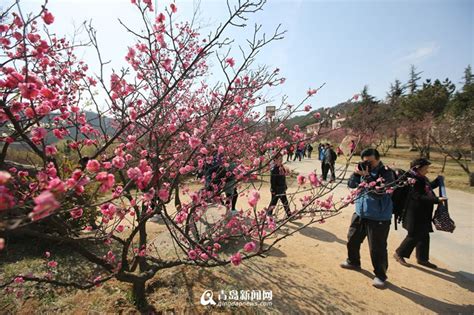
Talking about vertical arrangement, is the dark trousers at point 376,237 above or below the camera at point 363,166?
below

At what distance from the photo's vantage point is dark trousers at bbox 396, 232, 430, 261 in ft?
13.0

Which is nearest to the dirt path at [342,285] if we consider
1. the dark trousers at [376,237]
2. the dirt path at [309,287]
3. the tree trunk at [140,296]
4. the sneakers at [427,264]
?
the dirt path at [309,287]

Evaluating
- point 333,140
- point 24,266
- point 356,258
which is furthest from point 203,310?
point 333,140

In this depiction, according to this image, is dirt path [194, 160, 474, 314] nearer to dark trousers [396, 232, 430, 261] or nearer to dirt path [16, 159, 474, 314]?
dirt path [16, 159, 474, 314]

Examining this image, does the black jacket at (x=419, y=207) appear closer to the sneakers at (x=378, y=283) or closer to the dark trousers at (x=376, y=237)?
the dark trousers at (x=376, y=237)

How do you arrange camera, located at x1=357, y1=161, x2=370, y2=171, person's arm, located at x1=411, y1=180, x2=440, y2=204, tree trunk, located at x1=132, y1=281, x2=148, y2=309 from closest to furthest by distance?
1. tree trunk, located at x1=132, y1=281, x2=148, y2=309
2. camera, located at x1=357, y1=161, x2=370, y2=171
3. person's arm, located at x1=411, y1=180, x2=440, y2=204

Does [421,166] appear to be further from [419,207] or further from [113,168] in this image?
[113,168]

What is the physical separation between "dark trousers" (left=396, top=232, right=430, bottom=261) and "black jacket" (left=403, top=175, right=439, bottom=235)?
0.33 ft

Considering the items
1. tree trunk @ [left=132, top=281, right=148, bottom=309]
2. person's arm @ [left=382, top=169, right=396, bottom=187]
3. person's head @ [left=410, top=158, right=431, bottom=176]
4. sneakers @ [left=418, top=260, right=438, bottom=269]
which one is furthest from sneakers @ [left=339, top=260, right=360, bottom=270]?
tree trunk @ [left=132, top=281, right=148, bottom=309]

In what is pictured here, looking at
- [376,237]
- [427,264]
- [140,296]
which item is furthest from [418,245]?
[140,296]

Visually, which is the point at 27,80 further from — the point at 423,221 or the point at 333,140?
the point at 333,140

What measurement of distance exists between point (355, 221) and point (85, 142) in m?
4.02

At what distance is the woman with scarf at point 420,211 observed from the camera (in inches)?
149

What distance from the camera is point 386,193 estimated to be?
126 inches
